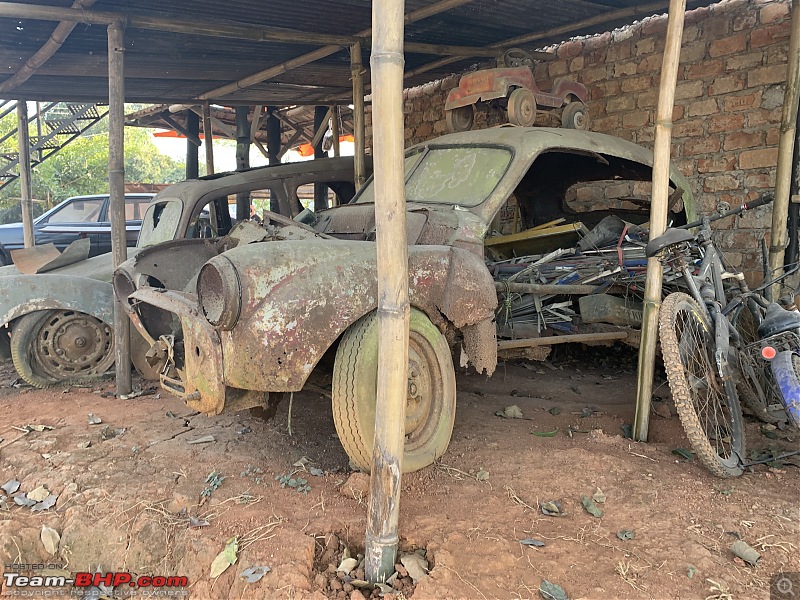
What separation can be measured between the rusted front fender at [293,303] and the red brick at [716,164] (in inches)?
182

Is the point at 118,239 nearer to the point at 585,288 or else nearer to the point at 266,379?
the point at 266,379

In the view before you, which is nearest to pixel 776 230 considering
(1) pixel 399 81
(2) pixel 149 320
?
(1) pixel 399 81

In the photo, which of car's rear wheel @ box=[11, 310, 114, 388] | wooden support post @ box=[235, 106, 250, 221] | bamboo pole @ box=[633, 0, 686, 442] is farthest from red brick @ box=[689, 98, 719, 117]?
wooden support post @ box=[235, 106, 250, 221]

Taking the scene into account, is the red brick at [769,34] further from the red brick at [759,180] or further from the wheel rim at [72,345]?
the wheel rim at [72,345]

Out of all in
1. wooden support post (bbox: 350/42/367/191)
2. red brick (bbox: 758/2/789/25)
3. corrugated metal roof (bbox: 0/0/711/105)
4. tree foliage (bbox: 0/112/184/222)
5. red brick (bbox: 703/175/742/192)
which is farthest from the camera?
tree foliage (bbox: 0/112/184/222)

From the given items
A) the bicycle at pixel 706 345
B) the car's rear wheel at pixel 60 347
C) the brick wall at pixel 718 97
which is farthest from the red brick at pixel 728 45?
the car's rear wheel at pixel 60 347

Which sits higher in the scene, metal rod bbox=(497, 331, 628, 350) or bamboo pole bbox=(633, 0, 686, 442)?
bamboo pole bbox=(633, 0, 686, 442)

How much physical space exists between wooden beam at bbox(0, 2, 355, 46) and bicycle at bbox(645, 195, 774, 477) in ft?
14.6

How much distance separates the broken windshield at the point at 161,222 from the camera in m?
6.12

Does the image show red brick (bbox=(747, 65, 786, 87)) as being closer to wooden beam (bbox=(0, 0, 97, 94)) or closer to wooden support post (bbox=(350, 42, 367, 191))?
wooden support post (bbox=(350, 42, 367, 191))

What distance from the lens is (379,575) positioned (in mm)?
2184

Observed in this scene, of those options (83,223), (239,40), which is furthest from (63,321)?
(83,223)

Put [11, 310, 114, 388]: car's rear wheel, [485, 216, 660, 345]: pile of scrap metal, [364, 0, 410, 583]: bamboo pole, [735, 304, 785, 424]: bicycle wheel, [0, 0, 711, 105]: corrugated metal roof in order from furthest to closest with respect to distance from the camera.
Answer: [0, 0, 711, 105]: corrugated metal roof < [11, 310, 114, 388]: car's rear wheel < [485, 216, 660, 345]: pile of scrap metal < [735, 304, 785, 424]: bicycle wheel < [364, 0, 410, 583]: bamboo pole

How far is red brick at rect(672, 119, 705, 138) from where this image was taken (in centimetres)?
627
